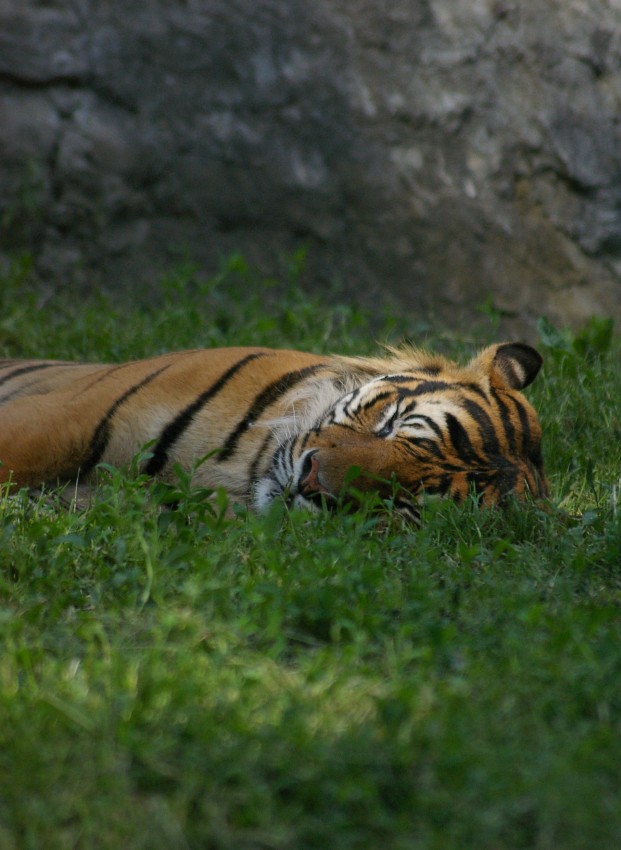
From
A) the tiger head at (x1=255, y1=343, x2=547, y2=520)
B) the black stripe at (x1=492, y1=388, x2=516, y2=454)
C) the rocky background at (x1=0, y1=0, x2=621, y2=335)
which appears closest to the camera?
the tiger head at (x1=255, y1=343, x2=547, y2=520)

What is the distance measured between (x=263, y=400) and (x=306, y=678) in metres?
1.83

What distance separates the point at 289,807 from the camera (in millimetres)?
1781

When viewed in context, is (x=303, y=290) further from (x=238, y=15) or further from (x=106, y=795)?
(x=106, y=795)

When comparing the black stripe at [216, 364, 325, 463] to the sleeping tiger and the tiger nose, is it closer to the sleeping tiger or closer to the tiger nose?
the sleeping tiger

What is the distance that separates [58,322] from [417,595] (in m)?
3.90

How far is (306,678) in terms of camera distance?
2107 millimetres

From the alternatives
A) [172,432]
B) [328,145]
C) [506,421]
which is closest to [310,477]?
[172,432]

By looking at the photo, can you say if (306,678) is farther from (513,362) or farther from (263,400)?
(513,362)

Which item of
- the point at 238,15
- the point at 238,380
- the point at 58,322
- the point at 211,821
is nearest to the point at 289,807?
the point at 211,821

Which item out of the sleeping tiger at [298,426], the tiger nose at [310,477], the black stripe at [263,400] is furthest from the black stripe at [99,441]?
the tiger nose at [310,477]

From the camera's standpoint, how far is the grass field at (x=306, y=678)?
1757 millimetres

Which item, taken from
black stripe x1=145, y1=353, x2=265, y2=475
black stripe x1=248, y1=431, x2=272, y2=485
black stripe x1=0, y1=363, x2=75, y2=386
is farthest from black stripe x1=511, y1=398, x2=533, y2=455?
black stripe x1=0, y1=363, x2=75, y2=386

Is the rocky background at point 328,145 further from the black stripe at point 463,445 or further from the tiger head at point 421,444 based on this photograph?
the black stripe at point 463,445

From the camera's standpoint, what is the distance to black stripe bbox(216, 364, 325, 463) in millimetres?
3742
